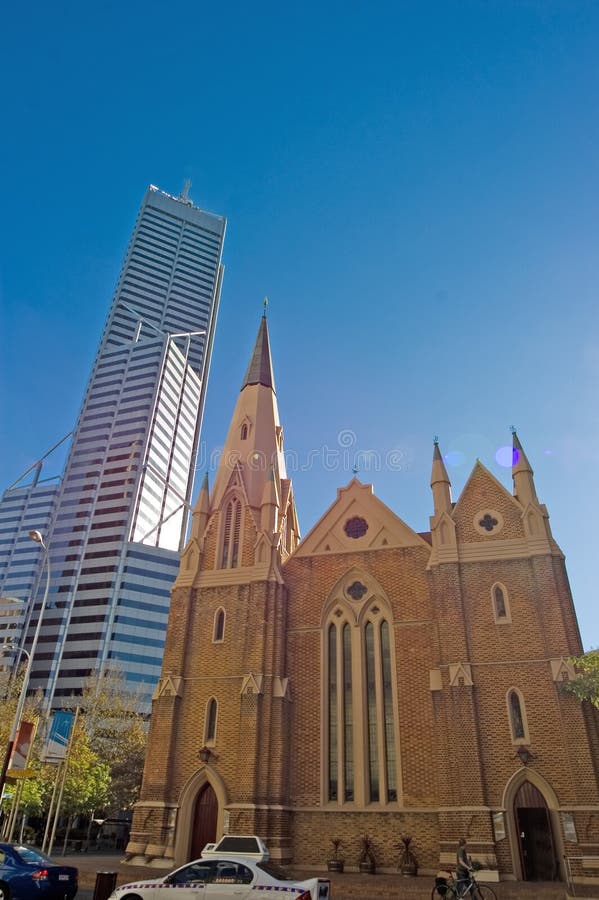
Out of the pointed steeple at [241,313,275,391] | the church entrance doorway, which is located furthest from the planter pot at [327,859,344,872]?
the pointed steeple at [241,313,275,391]

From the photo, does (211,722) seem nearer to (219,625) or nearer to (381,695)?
(219,625)

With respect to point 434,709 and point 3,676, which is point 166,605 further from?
point 434,709

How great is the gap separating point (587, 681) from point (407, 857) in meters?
8.67

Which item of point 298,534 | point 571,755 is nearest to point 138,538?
point 298,534

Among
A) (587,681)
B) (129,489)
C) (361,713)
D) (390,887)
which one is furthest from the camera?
(129,489)

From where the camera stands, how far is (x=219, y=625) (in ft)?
90.5

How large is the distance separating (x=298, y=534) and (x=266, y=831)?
16134 mm

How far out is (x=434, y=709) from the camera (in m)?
23.1

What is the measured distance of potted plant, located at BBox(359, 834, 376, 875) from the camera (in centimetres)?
2155

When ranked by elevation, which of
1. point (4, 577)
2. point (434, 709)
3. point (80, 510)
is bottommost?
point (434, 709)

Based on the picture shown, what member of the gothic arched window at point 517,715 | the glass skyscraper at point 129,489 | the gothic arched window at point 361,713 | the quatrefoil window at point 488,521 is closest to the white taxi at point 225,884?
the gothic arched window at point 517,715

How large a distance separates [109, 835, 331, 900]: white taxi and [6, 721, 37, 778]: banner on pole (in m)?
7.96

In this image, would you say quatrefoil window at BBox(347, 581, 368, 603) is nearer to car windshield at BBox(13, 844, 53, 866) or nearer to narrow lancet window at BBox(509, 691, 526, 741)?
narrow lancet window at BBox(509, 691, 526, 741)

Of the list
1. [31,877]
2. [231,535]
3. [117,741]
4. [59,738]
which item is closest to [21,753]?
[59,738]
